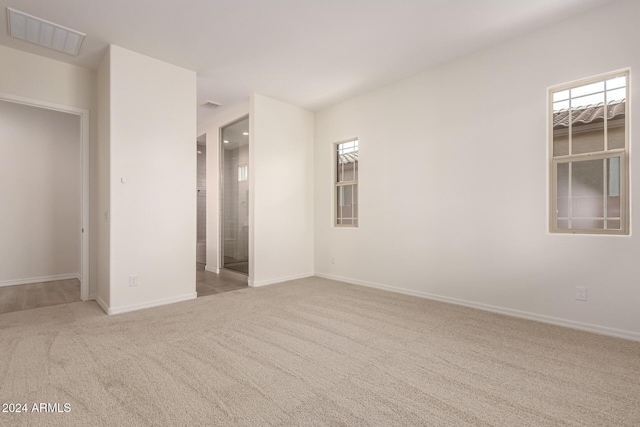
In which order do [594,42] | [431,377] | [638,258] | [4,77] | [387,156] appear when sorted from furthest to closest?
1. [387,156]
2. [4,77]
3. [594,42]
4. [638,258]
5. [431,377]

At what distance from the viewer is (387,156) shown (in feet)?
14.7

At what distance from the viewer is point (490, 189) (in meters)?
3.45

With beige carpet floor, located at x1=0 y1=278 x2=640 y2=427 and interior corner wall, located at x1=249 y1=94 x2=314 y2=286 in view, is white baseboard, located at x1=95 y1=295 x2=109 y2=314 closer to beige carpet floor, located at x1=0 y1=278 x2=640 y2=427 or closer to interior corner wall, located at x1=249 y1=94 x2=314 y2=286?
beige carpet floor, located at x1=0 y1=278 x2=640 y2=427

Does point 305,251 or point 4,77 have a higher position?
point 4,77

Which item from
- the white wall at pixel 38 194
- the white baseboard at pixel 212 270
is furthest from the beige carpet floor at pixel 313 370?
the white baseboard at pixel 212 270

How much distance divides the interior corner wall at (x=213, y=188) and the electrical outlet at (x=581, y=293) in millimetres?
5214

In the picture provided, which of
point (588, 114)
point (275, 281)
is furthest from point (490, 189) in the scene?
point (275, 281)

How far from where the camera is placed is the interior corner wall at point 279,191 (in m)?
4.80

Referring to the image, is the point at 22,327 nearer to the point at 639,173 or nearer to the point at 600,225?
the point at 600,225

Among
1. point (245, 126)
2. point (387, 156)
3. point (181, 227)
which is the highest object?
point (245, 126)

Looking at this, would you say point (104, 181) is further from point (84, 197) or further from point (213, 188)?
point (213, 188)

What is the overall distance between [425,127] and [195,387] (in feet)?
12.3

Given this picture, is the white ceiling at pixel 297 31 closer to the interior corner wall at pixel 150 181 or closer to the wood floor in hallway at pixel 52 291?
the interior corner wall at pixel 150 181

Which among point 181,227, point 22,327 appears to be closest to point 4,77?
point 181,227
